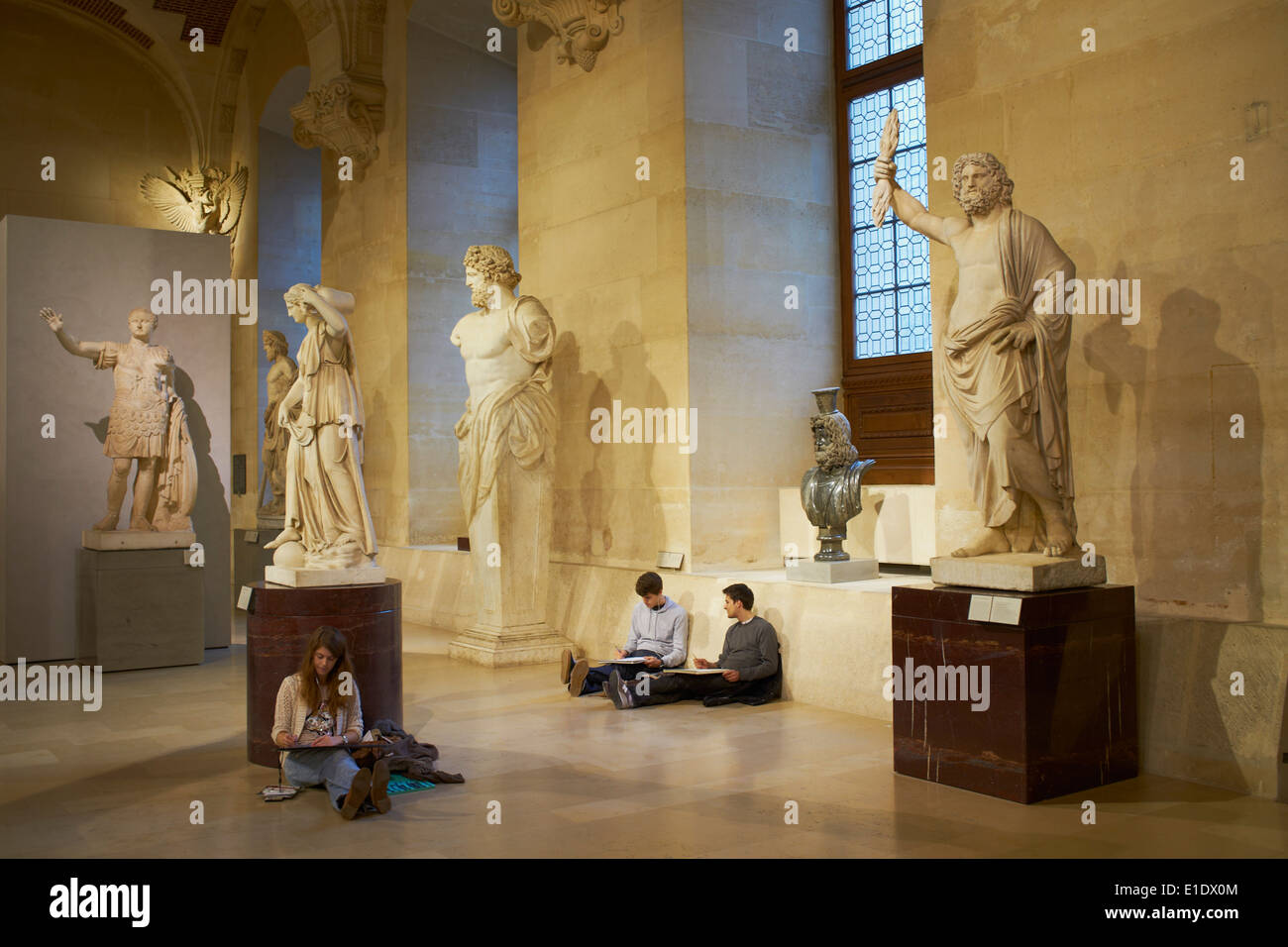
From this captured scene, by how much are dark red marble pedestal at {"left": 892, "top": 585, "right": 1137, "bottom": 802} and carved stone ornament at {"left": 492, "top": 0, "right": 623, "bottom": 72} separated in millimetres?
6245

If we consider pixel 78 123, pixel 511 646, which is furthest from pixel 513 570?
pixel 78 123

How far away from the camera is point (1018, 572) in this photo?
5.29 metres

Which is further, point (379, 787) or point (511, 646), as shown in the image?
point (511, 646)

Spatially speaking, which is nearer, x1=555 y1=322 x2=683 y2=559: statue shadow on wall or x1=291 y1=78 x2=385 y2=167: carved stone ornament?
x1=555 y1=322 x2=683 y2=559: statue shadow on wall

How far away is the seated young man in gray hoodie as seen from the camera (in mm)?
7773

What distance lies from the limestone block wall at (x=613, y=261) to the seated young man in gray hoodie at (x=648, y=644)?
1.27 m

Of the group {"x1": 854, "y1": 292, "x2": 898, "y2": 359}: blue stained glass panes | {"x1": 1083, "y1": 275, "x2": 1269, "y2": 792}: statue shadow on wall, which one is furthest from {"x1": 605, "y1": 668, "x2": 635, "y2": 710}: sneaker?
{"x1": 854, "y1": 292, "x2": 898, "y2": 359}: blue stained glass panes

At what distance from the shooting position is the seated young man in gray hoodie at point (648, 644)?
7.77 m

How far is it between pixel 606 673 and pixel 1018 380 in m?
3.58

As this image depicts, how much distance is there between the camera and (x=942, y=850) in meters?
4.50

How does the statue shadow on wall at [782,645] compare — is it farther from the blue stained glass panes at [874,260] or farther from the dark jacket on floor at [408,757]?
the blue stained glass panes at [874,260]

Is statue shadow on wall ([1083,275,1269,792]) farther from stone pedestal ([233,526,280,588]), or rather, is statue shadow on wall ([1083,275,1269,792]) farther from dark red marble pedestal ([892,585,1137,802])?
stone pedestal ([233,526,280,588])

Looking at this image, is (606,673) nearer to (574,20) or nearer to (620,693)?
(620,693)

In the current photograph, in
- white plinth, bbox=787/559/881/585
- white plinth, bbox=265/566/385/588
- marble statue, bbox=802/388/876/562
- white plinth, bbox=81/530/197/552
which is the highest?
marble statue, bbox=802/388/876/562
